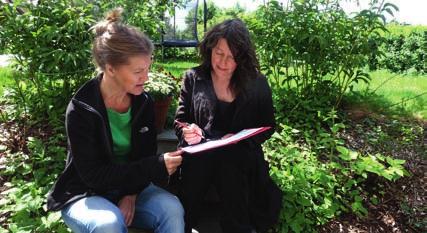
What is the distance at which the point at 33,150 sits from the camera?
9.64 ft

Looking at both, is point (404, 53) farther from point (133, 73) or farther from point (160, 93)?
point (133, 73)

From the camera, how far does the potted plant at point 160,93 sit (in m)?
3.02

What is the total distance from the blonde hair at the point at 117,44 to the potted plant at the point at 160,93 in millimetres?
1061

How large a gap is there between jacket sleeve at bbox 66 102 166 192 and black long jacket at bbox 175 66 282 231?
50 cm

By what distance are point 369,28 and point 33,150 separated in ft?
10.1

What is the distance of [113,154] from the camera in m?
2.08

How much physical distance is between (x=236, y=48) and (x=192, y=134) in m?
0.59

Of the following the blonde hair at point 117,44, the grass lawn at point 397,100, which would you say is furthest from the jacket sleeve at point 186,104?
the grass lawn at point 397,100

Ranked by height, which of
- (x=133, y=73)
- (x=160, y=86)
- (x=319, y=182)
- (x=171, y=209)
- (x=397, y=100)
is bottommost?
(x=319, y=182)

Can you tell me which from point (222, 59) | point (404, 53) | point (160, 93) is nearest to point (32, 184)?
point (160, 93)

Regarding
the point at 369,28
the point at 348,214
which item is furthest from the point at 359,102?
the point at 348,214

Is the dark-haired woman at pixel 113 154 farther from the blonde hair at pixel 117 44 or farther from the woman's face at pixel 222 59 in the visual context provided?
the woman's face at pixel 222 59

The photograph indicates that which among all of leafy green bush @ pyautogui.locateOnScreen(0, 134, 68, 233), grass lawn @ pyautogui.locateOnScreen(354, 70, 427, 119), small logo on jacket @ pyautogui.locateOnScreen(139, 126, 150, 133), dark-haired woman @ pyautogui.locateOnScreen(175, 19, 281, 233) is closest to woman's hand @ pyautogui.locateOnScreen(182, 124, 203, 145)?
dark-haired woman @ pyautogui.locateOnScreen(175, 19, 281, 233)

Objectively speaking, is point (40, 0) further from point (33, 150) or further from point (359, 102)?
point (359, 102)
